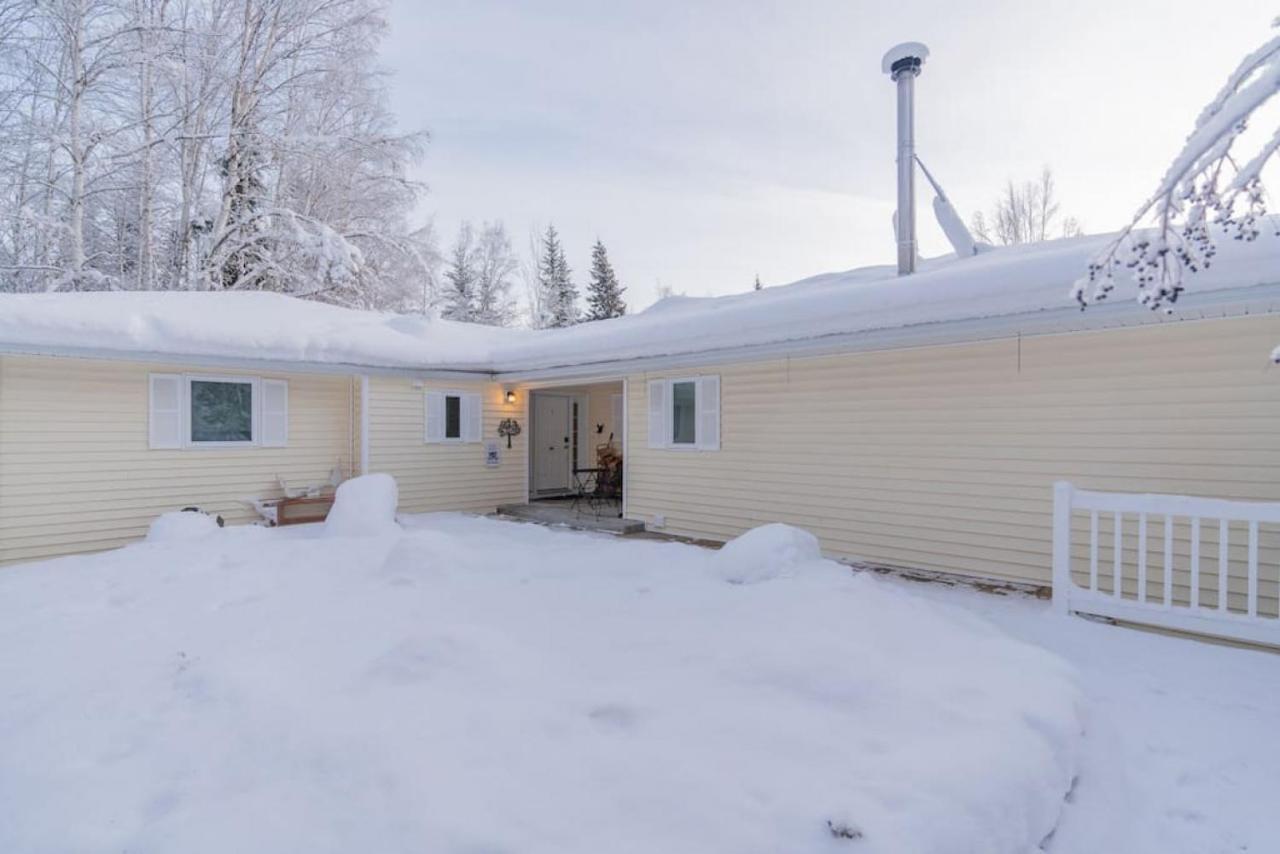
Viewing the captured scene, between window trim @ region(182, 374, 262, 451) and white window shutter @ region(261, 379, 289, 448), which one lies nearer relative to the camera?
window trim @ region(182, 374, 262, 451)

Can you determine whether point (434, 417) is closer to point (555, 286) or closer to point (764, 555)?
point (764, 555)

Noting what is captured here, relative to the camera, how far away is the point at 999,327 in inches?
205

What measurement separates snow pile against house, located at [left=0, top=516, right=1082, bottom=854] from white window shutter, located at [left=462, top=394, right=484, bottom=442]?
17.3ft

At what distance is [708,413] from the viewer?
7.81 metres

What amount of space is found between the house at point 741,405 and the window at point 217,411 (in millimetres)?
23

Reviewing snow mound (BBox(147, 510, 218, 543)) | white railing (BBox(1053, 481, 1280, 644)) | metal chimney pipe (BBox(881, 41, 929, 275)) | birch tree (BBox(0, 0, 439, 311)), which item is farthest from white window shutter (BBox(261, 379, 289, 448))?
white railing (BBox(1053, 481, 1280, 644))

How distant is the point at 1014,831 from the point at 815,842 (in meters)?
0.70

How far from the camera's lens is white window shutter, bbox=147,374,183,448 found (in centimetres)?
757

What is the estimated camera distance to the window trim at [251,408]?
308 inches

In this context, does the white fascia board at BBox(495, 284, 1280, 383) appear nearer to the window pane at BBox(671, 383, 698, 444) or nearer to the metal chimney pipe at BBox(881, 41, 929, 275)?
the window pane at BBox(671, 383, 698, 444)

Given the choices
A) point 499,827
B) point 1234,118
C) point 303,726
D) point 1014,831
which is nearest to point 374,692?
point 303,726

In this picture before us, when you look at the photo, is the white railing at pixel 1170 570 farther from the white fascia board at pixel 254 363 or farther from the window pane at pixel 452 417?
the window pane at pixel 452 417

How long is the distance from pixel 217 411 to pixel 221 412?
0.05 m

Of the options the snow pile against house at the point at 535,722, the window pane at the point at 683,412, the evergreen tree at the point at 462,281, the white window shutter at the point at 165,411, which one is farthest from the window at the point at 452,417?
the evergreen tree at the point at 462,281
